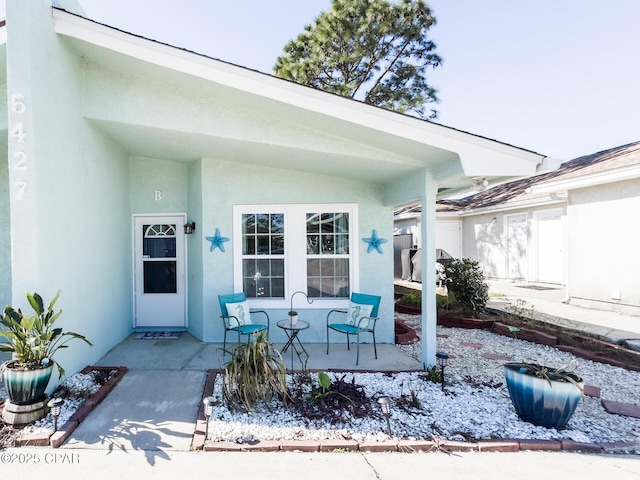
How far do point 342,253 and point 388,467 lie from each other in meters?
3.87

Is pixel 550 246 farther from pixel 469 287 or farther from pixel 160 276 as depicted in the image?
pixel 160 276

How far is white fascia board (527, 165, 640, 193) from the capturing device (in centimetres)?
719

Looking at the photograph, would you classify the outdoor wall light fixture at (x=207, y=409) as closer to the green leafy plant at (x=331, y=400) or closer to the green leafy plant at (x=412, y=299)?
the green leafy plant at (x=331, y=400)

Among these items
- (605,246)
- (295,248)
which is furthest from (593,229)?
(295,248)

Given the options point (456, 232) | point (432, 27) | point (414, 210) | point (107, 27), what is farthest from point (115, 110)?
point (456, 232)

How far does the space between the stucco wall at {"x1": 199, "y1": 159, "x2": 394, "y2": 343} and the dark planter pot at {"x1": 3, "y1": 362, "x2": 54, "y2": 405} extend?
9.51 feet

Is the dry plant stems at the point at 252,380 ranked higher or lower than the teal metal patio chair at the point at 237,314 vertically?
lower

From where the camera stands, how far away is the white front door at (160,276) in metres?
6.98

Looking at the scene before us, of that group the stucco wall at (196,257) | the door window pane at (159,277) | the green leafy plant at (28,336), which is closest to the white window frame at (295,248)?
the stucco wall at (196,257)

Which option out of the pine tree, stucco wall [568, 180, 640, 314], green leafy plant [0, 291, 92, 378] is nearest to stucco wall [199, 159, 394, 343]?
green leafy plant [0, 291, 92, 378]

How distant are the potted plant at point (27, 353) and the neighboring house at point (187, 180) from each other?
33 cm

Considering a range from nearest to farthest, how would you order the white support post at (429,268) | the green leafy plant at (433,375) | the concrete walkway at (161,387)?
the concrete walkway at (161,387)
the green leafy plant at (433,375)
the white support post at (429,268)

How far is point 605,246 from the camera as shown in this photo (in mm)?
7867

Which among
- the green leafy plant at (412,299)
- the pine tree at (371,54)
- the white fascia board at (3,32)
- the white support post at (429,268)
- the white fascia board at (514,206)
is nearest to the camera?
the white fascia board at (3,32)
